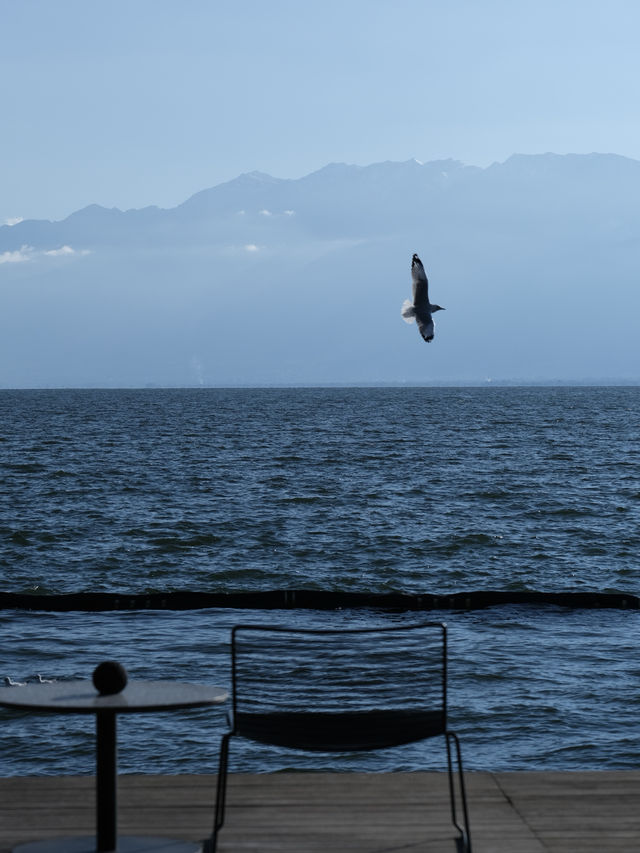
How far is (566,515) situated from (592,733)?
26.4m

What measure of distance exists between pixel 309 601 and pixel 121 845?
13.3 metres

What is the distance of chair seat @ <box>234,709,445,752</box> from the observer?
5.37m

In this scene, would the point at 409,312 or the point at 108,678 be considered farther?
the point at 409,312

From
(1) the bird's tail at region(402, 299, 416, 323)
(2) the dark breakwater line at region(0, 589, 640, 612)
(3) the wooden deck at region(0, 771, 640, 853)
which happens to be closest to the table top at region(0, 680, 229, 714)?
(3) the wooden deck at region(0, 771, 640, 853)

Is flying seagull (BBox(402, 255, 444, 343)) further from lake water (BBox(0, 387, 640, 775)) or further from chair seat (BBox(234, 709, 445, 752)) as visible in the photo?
lake water (BBox(0, 387, 640, 775))

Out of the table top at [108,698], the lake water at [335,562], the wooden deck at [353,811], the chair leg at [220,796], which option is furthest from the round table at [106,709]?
the lake water at [335,562]

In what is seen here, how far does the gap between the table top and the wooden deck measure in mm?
814

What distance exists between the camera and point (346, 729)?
539 centimetres

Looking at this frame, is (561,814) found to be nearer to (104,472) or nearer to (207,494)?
(207,494)

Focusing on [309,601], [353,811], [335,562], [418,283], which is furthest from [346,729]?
[335,562]

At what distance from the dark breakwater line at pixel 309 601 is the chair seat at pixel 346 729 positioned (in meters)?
13.2

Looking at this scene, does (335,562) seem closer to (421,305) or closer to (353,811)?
(421,305)

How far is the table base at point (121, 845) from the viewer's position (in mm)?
5359

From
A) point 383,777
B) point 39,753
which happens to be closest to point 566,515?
point 39,753
